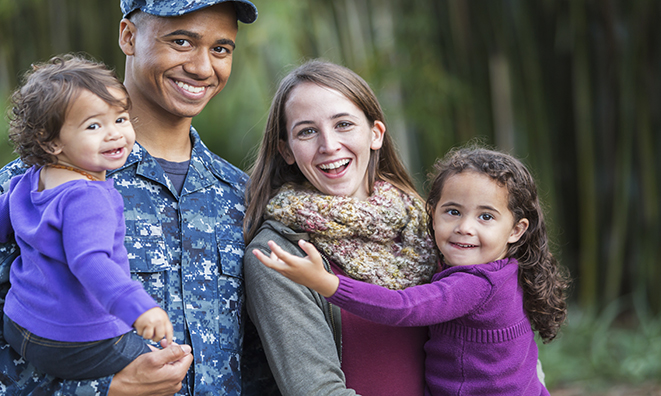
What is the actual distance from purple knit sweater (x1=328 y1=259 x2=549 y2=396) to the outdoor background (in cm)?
229

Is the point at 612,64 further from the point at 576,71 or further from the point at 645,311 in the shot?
the point at 645,311

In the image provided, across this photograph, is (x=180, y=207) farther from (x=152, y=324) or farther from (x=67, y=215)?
(x=152, y=324)

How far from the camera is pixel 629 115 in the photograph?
411 cm

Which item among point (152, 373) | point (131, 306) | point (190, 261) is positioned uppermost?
point (131, 306)

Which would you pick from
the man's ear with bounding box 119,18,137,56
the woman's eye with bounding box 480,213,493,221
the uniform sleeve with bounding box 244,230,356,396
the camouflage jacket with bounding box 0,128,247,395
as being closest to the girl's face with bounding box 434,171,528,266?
the woman's eye with bounding box 480,213,493,221

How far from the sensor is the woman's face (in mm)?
1818

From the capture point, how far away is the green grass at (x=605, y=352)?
3676 millimetres

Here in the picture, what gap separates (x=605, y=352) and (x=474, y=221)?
272 centimetres

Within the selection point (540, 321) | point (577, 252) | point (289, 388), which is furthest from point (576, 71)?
point (289, 388)

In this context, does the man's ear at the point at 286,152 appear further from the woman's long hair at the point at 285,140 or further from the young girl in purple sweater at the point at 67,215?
the young girl in purple sweater at the point at 67,215

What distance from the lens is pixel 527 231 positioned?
1.83 metres

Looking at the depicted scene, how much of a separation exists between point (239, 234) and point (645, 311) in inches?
137

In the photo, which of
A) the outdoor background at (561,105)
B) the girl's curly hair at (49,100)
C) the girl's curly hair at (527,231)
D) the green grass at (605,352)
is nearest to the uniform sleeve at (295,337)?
the girl's curly hair at (527,231)

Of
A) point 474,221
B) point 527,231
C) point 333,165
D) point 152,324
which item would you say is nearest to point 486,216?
point 474,221
